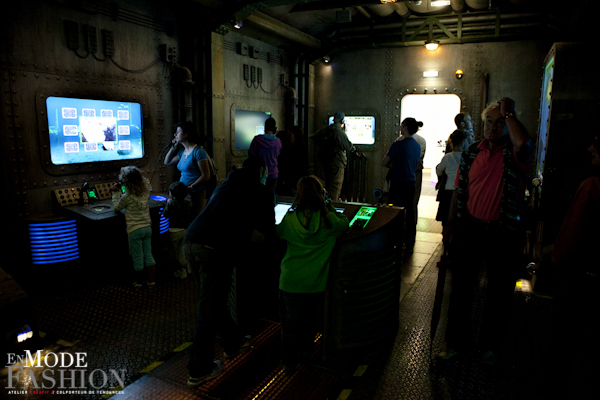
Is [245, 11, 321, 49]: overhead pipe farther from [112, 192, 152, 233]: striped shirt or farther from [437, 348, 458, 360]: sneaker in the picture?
[437, 348, 458, 360]: sneaker

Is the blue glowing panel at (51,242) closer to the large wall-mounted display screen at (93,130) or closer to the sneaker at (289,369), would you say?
the large wall-mounted display screen at (93,130)

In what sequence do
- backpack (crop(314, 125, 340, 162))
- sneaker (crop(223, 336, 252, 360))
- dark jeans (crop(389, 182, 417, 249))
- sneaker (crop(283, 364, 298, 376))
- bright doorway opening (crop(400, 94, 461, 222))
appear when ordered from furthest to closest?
bright doorway opening (crop(400, 94, 461, 222)) < backpack (crop(314, 125, 340, 162)) < dark jeans (crop(389, 182, 417, 249)) < sneaker (crop(223, 336, 252, 360)) < sneaker (crop(283, 364, 298, 376))

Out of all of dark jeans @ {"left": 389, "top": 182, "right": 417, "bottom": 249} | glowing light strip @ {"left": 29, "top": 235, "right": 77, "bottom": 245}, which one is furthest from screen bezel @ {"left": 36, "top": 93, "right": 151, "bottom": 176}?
dark jeans @ {"left": 389, "top": 182, "right": 417, "bottom": 249}

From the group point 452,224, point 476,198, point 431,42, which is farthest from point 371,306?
point 431,42

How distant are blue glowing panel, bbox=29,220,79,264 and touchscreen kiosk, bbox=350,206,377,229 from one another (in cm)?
383

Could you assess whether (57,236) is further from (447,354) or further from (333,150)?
(333,150)

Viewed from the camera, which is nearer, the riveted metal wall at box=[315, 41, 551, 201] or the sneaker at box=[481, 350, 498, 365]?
the sneaker at box=[481, 350, 498, 365]

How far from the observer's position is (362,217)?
3740mm

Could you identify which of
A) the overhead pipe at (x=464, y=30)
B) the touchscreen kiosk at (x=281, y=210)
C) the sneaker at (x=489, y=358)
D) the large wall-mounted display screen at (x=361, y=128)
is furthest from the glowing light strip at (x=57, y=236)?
the overhead pipe at (x=464, y=30)

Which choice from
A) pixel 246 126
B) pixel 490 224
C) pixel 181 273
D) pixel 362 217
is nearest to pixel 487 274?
pixel 490 224

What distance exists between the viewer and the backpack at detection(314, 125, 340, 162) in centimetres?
866

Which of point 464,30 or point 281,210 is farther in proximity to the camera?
point 464,30

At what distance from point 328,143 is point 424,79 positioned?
133 inches

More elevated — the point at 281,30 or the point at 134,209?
the point at 281,30
